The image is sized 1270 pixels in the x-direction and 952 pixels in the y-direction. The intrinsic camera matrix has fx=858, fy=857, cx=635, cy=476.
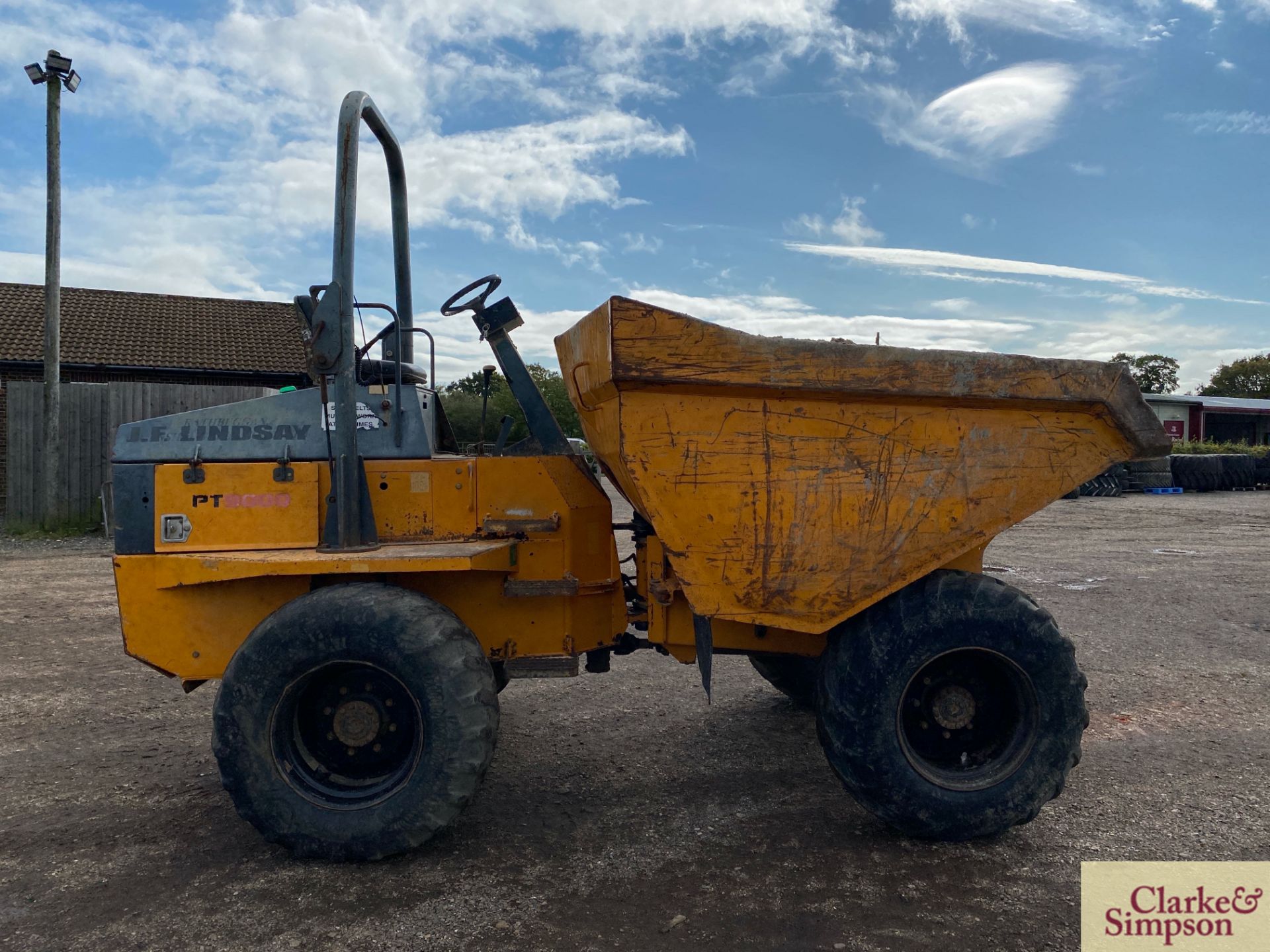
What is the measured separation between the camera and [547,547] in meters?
4.14

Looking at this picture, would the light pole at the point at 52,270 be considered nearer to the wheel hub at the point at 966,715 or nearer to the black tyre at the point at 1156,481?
the wheel hub at the point at 966,715

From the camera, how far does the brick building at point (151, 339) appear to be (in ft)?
63.5

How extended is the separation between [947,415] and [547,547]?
191cm

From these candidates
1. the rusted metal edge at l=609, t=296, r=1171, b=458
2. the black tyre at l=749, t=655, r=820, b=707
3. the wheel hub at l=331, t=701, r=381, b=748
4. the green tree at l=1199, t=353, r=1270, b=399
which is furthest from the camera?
the green tree at l=1199, t=353, r=1270, b=399

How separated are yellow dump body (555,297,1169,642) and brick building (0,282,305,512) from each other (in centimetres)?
1707

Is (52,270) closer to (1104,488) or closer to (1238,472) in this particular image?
(1104,488)

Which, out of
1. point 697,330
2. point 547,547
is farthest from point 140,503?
point 697,330

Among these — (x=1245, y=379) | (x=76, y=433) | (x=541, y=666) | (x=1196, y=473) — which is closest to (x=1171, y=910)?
(x=541, y=666)

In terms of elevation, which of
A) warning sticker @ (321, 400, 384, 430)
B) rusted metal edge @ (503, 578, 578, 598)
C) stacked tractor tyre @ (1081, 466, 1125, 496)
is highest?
warning sticker @ (321, 400, 384, 430)

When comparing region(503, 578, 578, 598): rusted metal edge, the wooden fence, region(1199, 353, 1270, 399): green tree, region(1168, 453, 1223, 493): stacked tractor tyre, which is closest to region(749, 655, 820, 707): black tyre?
region(503, 578, 578, 598): rusted metal edge

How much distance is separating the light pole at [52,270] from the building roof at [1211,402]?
39550mm

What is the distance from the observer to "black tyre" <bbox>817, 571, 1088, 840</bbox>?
3.61 meters

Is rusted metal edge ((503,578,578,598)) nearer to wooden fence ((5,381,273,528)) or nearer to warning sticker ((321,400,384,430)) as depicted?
warning sticker ((321,400,384,430))

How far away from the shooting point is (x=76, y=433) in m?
15.3
